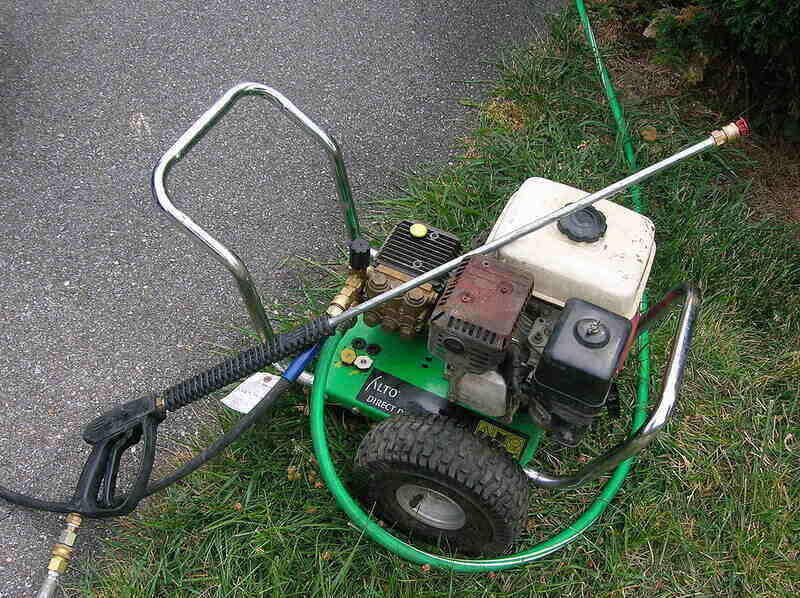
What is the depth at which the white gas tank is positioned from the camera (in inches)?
59.5

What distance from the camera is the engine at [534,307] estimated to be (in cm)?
137

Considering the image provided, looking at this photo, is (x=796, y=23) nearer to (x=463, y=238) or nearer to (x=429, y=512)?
(x=463, y=238)

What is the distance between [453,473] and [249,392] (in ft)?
2.20

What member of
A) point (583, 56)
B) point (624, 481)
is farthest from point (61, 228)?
point (583, 56)

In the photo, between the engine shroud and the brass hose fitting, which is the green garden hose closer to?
the engine shroud

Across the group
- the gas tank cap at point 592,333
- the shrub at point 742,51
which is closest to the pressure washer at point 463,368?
the gas tank cap at point 592,333

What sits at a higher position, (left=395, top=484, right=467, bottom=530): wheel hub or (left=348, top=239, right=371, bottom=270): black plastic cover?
(left=348, top=239, right=371, bottom=270): black plastic cover

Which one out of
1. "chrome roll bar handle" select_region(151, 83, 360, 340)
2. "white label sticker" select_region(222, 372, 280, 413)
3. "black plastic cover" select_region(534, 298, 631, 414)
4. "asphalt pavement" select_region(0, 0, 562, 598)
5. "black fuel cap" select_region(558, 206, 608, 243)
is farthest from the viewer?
"asphalt pavement" select_region(0, 0, 562, 598)

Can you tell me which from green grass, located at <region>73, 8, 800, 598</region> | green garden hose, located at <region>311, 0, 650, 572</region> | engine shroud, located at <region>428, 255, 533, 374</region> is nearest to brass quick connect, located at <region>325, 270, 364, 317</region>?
green garden hose, located at <region>311, 0, 650, 572</region>

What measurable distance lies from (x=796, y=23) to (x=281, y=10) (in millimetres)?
2031

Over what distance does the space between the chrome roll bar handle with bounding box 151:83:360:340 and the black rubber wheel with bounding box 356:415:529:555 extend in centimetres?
39

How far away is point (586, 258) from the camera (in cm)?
153

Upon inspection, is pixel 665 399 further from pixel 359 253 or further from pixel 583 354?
pixel 359 253

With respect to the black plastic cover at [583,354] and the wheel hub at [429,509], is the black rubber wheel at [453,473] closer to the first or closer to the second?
the wheel hub at [429,509]
